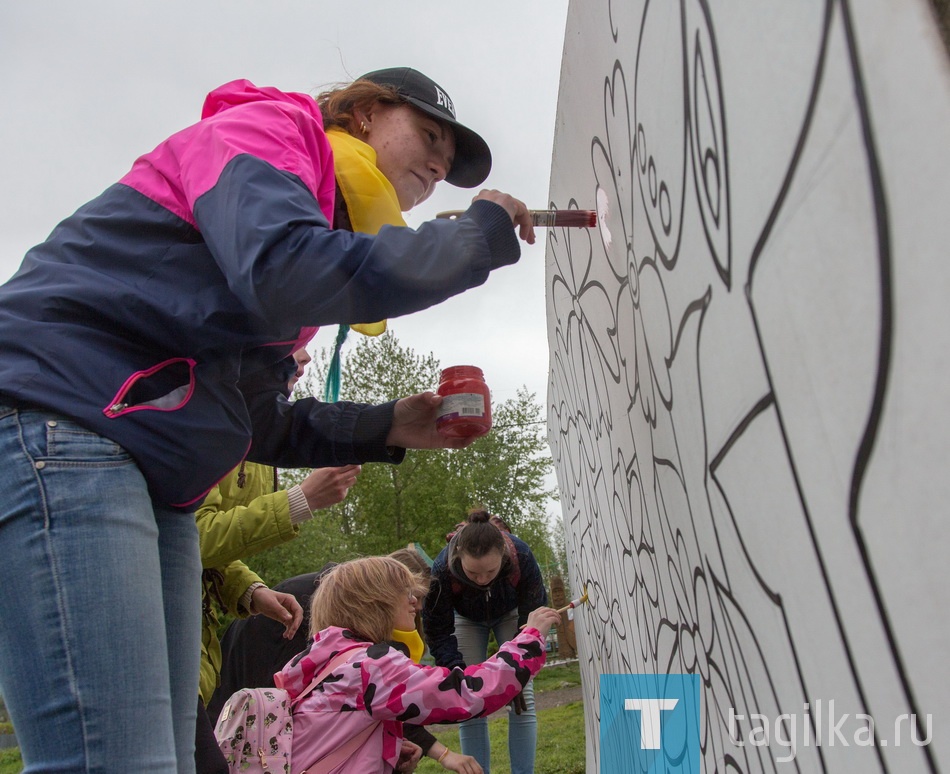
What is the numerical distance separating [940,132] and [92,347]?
1038 mm

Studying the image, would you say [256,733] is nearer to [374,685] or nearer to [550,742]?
[374,685]

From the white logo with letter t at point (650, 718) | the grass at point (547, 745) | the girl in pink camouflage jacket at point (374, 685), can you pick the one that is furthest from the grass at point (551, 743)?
the white logo with letter t at point (650, 718)

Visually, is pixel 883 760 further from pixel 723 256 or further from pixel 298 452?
pixel 298 452

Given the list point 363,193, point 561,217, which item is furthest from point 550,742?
point 363,193

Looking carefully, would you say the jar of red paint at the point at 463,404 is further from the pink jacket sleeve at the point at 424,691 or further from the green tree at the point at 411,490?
the green tree at the point at 411,490

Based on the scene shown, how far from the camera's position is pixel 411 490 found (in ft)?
58.6

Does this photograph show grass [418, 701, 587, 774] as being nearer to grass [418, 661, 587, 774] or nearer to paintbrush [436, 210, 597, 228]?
grass [418, 661, 587, 774]

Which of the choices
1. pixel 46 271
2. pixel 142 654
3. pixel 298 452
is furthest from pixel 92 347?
pixel 298 452

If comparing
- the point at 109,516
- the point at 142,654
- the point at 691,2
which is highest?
the point at 691,2

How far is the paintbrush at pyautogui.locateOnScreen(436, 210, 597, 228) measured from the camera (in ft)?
5.83

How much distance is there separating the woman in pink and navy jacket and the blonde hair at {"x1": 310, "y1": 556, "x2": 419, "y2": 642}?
50.9 inches

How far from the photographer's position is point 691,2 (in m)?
1.12

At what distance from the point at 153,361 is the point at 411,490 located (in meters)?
16.8

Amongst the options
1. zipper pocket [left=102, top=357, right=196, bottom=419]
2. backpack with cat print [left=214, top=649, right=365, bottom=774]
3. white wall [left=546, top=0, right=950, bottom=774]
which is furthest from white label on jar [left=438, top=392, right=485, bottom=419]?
backpack with cat print [left=214, top=649, right=365, bottom=774]
